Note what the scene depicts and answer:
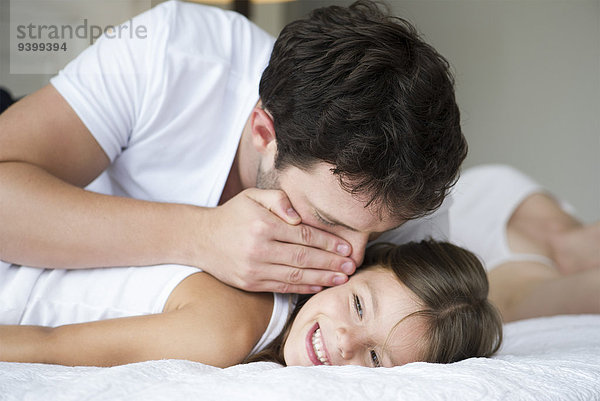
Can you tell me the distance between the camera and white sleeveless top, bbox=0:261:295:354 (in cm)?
120

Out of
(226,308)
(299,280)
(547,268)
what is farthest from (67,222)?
(547,268)

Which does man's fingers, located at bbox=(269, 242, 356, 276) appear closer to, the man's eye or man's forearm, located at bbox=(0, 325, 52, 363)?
the man's eye

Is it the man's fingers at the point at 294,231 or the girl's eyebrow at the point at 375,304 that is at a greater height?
the man's fingers at the point at 294,231

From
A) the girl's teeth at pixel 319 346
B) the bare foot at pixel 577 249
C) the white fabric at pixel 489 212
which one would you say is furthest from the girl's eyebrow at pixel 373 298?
the bare foot at pixel 577 249

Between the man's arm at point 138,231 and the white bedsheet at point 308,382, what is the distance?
0.22 meters

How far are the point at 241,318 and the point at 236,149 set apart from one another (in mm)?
454

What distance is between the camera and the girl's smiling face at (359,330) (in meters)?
1.13

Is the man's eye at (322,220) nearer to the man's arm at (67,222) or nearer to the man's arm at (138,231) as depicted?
the man's arm at (138,231)

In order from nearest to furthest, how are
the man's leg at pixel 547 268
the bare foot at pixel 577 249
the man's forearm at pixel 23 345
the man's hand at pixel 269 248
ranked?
the man's forearm at pixel 23 345 < the man's hand at pixel 269 248 < the man's leg at pixel 547 268 < the bare foot at pixel 577 249

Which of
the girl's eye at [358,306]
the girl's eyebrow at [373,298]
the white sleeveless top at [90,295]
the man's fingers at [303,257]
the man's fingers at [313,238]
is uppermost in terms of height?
the man's fingers at [313,238]

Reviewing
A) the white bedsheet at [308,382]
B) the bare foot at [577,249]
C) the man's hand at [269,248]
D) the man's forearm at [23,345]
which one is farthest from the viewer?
the bare foot at [577,249]

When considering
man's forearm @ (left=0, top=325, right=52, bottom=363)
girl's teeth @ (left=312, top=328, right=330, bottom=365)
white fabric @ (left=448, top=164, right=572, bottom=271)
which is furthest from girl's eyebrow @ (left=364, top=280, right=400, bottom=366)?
white fabric @ (left=448, top=164, right=572, bottom=271)

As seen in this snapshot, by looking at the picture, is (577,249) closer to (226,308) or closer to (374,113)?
(374,113)

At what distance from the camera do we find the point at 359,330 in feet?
3.79
